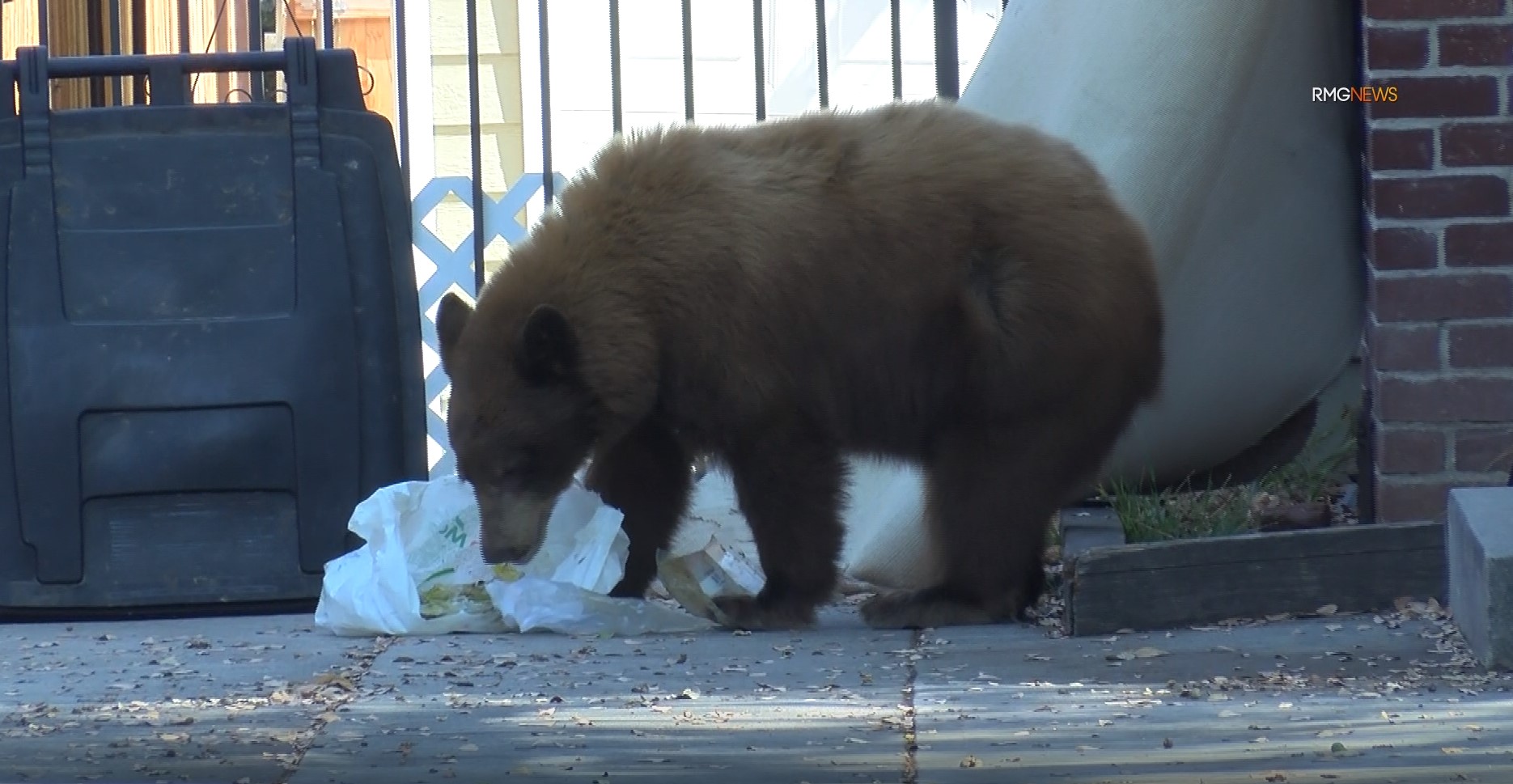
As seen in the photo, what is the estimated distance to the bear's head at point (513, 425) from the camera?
14.6 feet

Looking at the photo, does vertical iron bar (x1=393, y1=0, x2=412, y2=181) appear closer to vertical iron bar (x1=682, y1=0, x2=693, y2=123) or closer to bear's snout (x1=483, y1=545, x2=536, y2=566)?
vertical iron bar (x1=682, y1=0, x2=693, y2=123)

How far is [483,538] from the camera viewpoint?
459cm

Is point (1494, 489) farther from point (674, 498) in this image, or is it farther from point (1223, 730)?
point (674, 498)

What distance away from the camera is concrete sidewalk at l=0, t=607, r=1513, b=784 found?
3.12 meters

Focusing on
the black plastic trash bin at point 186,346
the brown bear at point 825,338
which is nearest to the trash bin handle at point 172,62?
the black plastic trash bin at point 186,346

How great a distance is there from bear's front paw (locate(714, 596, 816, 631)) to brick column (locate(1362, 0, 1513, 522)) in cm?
150

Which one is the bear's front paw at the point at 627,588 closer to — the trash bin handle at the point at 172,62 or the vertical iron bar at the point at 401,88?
the trash bin handle at the point at 172,62

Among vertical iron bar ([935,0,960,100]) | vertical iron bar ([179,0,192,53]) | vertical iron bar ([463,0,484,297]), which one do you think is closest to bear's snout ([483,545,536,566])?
vertical iron bar ([463,0,484,297])

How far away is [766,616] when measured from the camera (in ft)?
15.2

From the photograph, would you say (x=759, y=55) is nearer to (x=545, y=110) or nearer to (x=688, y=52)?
(x=688, y=52)

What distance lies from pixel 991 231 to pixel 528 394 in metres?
1.16

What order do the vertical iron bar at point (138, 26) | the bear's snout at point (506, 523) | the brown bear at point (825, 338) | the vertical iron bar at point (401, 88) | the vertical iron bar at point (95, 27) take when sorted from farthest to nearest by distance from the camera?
the vertical iron bar at point (138, 26)
the vertical iron bar at point (95, 27)
the vertical iron bar at point (401, 88)
the bear's snout at point (506, 523)
the brown bear at point (825, 338)

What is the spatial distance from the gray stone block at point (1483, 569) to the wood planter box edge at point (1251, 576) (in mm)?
146

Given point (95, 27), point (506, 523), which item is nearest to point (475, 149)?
point (506, 523)
